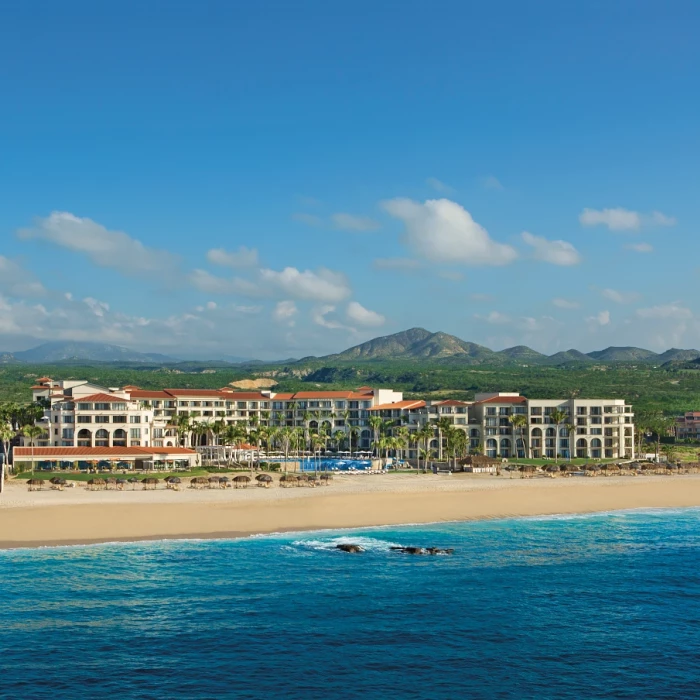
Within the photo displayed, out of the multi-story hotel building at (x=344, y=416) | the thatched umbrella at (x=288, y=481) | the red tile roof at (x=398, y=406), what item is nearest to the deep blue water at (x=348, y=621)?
the thatched umbrella at (x=288, y=481)

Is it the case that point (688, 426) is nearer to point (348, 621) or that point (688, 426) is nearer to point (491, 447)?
point (491, 447)

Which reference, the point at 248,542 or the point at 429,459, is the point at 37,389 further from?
the point at 248,542

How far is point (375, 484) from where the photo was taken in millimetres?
82875

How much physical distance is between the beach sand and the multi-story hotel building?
2547 centimetres

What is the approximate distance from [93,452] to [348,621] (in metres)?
62.2

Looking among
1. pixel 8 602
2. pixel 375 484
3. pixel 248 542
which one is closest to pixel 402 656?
pixel 8 602

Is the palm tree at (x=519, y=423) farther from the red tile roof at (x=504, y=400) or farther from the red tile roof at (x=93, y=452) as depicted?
the red tile roof at (x=93, y=452)

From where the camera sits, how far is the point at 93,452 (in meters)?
89.9

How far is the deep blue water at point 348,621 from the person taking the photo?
27250 millimetres

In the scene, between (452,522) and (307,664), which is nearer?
(307,664)

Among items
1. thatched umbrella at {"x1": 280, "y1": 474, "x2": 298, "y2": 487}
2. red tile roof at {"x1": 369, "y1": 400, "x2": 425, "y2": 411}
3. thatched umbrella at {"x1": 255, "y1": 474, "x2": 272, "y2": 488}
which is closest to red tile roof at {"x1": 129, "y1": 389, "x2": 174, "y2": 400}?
red tile roof at {"x1": 369, "y1": 400, "x2": 425, "y2": 411}

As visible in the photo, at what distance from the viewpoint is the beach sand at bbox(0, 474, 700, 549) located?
53.7m

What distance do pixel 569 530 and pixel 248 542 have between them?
891 inches

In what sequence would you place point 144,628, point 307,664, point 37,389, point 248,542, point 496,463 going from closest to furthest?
1. point 307,664
2. point 144,628
3. point 248,542
4. point 496,463
5. point 37,389
